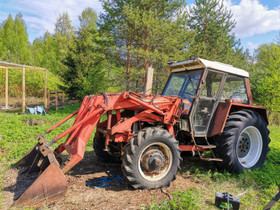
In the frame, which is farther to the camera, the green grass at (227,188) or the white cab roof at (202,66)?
the white cab roof at (202,66)

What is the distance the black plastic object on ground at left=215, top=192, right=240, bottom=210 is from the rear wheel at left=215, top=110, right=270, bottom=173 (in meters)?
1.24

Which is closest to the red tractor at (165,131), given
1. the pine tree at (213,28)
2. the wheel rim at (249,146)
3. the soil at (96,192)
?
the wheel rim at (249,146)

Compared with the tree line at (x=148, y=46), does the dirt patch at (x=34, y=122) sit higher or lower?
lower

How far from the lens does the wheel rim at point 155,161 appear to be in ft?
11.7

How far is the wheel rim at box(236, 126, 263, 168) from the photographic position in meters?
4.70

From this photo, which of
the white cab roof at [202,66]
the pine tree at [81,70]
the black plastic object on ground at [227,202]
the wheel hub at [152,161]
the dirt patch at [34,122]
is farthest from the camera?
the pine tree at [81,70]

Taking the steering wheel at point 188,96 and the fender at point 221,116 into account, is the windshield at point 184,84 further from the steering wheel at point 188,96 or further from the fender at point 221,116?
the fender at point 221,116

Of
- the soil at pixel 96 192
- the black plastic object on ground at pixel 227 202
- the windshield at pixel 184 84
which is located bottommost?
the soil at pixel 96 192

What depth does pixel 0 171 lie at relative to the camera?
4055 mm

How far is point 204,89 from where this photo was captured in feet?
14.3

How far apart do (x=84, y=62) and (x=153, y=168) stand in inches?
526

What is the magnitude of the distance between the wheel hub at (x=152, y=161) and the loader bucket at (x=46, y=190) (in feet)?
4.41

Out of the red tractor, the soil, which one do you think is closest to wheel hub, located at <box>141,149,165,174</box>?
the red tractor

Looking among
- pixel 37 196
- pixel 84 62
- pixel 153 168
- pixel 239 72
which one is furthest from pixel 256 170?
pixel 84 62
